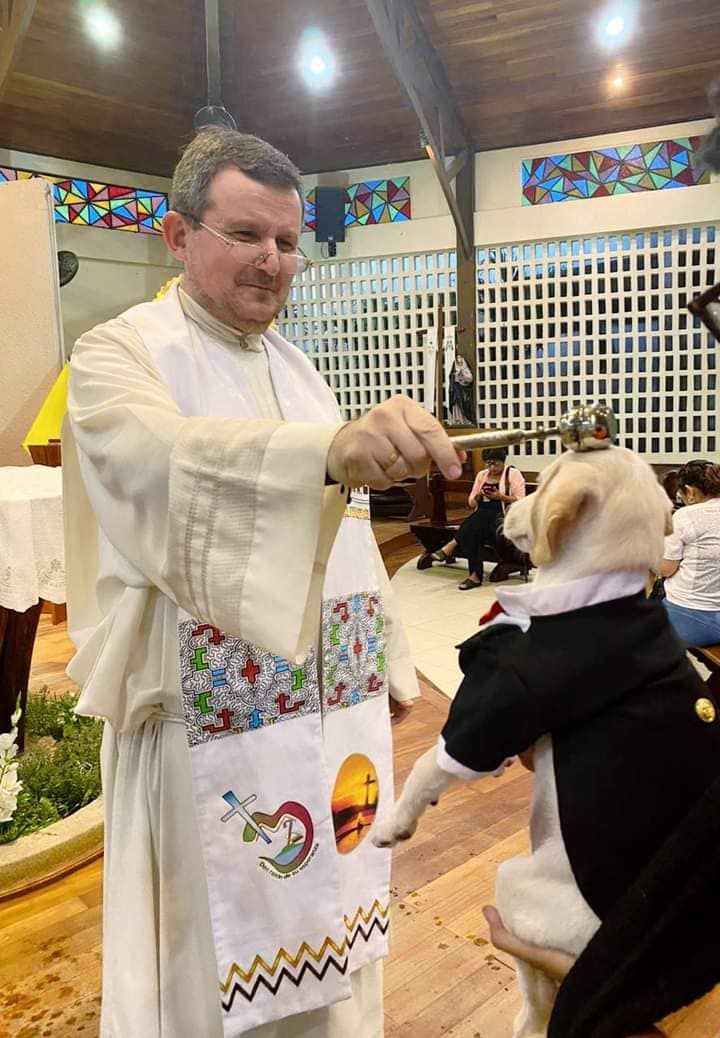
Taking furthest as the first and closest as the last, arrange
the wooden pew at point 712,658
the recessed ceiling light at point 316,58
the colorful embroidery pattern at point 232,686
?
the recessed ceiling light at point 316,58, the wooden pew at point 712,658, the colorful embroidery pattern at point 232,686

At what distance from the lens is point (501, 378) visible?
384 inches

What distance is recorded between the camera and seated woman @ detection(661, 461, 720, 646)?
330cm

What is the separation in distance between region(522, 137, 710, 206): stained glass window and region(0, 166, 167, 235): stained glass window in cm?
435

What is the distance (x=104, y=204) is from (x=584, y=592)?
1000 centimetres

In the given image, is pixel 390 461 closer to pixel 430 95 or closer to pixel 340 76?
pixel 430 95

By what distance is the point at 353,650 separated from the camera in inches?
61.0

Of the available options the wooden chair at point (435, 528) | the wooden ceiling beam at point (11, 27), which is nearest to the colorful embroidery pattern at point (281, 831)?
the wooden chair at point (435, 528)

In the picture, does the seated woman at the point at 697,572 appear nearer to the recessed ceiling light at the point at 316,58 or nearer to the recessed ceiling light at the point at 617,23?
the recessed ceiling light at the point at 617,23

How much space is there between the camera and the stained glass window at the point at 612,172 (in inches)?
338

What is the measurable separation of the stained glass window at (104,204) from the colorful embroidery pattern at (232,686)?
29.4ft

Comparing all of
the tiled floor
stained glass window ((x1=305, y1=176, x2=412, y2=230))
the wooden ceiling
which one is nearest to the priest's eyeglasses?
the tiled floor

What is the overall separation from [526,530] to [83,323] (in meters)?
9.58

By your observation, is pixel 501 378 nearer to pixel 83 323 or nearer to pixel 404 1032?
pixel 83 323

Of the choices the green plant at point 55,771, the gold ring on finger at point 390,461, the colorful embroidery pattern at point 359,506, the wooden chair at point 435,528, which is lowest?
the green plant at point 55,771
